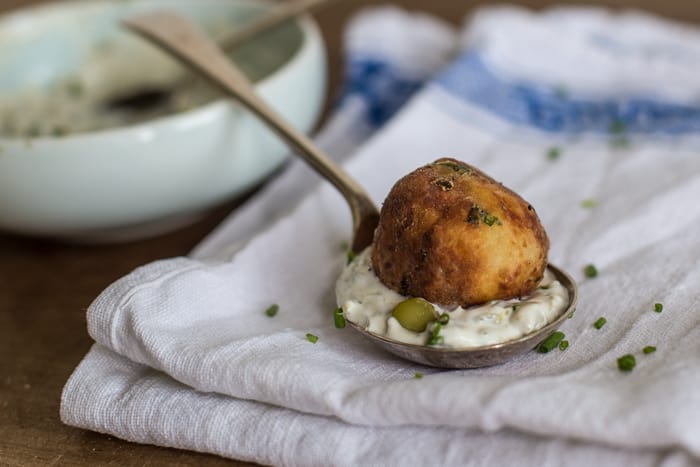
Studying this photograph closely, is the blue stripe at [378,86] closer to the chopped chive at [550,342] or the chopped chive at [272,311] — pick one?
the chopped chive at [272,311]

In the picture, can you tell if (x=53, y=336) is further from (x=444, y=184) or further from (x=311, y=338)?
(x=444, y=184)

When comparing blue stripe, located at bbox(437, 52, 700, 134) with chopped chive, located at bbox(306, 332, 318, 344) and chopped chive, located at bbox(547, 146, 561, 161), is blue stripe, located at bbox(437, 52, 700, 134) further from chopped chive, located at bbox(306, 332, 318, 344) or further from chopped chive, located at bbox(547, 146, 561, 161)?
chopped chive, located at bbox(306, 332, 318, 344)

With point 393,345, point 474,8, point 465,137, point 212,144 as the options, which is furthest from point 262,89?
point 474,8

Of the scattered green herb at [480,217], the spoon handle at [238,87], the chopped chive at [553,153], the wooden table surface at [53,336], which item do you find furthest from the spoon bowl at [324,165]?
the chopped chive at [553,153]

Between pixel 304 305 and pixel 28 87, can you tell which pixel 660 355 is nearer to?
pixel 304 305

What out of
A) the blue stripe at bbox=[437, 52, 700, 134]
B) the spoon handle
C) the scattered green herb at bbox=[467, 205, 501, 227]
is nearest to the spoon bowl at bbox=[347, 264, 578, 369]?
the scattered green herb at bbox=[467, 205, 501, 227]

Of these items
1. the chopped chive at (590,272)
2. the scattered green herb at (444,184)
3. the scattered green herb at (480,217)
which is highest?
the scattered green herb at (444,184)
